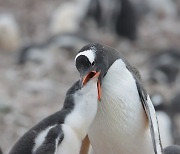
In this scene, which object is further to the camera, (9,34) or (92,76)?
(9,34)

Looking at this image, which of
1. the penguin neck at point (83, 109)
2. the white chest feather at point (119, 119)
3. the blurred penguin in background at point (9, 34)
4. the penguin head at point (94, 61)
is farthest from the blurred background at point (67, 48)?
the penguin neck at point (83, 109)

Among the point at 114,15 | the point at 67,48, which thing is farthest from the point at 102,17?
the point at 67,48

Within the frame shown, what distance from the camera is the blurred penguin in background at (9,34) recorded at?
51.8ft

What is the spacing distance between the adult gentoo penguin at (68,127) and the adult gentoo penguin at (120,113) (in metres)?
0.18

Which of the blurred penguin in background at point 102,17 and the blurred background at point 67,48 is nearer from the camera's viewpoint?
the blurred background at point 67,48

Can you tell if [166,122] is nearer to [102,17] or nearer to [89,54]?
[89,54]

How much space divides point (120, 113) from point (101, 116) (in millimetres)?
134

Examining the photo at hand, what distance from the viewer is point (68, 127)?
5.31 metres

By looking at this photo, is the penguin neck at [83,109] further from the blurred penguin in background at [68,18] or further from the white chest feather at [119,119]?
the blurred penguin in background at [68,18]

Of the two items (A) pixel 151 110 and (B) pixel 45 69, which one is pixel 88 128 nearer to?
(A) pixel 151 110

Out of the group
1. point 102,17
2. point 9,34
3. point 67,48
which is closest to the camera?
point 67,48

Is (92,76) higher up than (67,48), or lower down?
higher up

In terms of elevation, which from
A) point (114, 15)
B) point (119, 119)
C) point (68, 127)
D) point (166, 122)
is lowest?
point (114, 15)

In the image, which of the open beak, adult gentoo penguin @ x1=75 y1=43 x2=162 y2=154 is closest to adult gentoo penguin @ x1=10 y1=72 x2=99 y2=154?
the open beak
